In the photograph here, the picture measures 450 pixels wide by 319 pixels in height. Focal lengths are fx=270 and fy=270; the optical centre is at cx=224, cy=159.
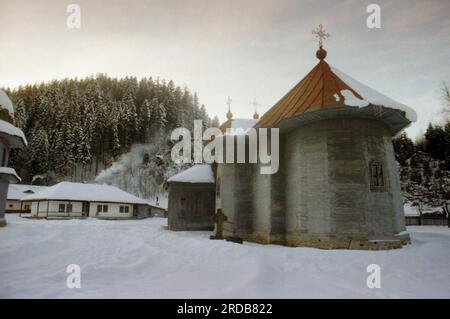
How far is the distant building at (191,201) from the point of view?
22453 mm

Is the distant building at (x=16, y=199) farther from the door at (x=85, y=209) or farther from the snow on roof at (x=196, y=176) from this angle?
the snow on roof at (x=196, y=176)

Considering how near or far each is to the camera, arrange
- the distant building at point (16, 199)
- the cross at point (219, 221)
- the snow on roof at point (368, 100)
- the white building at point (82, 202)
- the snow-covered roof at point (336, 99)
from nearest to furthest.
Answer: the snow on roof at point (368, 100) → the snow-covered roof at point (336, 99) → the cross at point (219, 221) → the white building at point (82, 202) → the distant building at point (16, 199)

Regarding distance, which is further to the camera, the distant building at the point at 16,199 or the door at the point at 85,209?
the distant building at the point at 16,199

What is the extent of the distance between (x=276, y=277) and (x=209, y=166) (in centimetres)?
1817

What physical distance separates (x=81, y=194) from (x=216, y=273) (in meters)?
36.1

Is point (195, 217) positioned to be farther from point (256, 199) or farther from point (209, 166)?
point (256, 199)

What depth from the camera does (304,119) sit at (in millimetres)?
12711

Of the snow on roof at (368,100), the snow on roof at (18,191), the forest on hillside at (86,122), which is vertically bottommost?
the snow on roof at (18,191)

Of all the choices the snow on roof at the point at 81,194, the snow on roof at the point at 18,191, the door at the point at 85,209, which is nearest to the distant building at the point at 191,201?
the snow on roof at the point at 81,194

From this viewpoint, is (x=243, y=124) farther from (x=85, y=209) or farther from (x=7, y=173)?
(x=85, y=209)

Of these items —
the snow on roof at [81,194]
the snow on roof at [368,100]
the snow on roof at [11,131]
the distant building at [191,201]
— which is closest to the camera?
the snow on roof at [368,100]

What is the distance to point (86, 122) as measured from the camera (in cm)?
6494

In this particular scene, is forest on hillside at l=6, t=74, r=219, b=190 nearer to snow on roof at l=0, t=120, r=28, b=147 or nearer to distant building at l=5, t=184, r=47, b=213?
distant building at l=5, t=184, r=47, b=213
